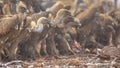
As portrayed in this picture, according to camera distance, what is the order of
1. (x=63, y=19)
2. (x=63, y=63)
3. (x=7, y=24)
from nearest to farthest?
1. (x=63, y=63)
2. (x=7, y=24)
3. (x=63, y=19)

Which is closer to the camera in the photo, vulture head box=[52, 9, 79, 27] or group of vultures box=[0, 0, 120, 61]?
group of vultures box=[0, 0, 120, 61]

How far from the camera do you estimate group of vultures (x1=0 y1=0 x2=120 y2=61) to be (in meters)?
13.1

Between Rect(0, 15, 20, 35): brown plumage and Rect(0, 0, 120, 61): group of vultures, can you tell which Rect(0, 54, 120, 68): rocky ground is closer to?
Rect(0, 0, 120, 61): group of vultures

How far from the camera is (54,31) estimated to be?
14.7 meters

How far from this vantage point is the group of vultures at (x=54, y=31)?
13.1 m

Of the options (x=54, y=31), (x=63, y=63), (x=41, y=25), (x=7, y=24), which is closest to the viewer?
(x=63, y=63)

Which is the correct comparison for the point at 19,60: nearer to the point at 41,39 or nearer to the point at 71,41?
the point at 41,39

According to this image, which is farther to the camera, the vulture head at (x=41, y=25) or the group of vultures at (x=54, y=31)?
the vulture head at (x=41, y=25)

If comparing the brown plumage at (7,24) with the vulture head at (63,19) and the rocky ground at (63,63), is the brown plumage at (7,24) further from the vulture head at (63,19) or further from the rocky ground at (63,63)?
the vulture head at (63,19)

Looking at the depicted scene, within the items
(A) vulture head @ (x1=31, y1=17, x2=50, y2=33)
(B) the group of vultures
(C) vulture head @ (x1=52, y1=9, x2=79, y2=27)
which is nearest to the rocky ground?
(B) the group of vultures

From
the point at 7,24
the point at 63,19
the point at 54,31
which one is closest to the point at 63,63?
the point at 7,24

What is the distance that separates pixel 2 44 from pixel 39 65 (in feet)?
4.04

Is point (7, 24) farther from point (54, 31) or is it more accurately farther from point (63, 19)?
point (63, 19)

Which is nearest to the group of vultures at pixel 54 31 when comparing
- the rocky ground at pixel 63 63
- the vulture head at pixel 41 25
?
the vulture head at pixel 41 25
